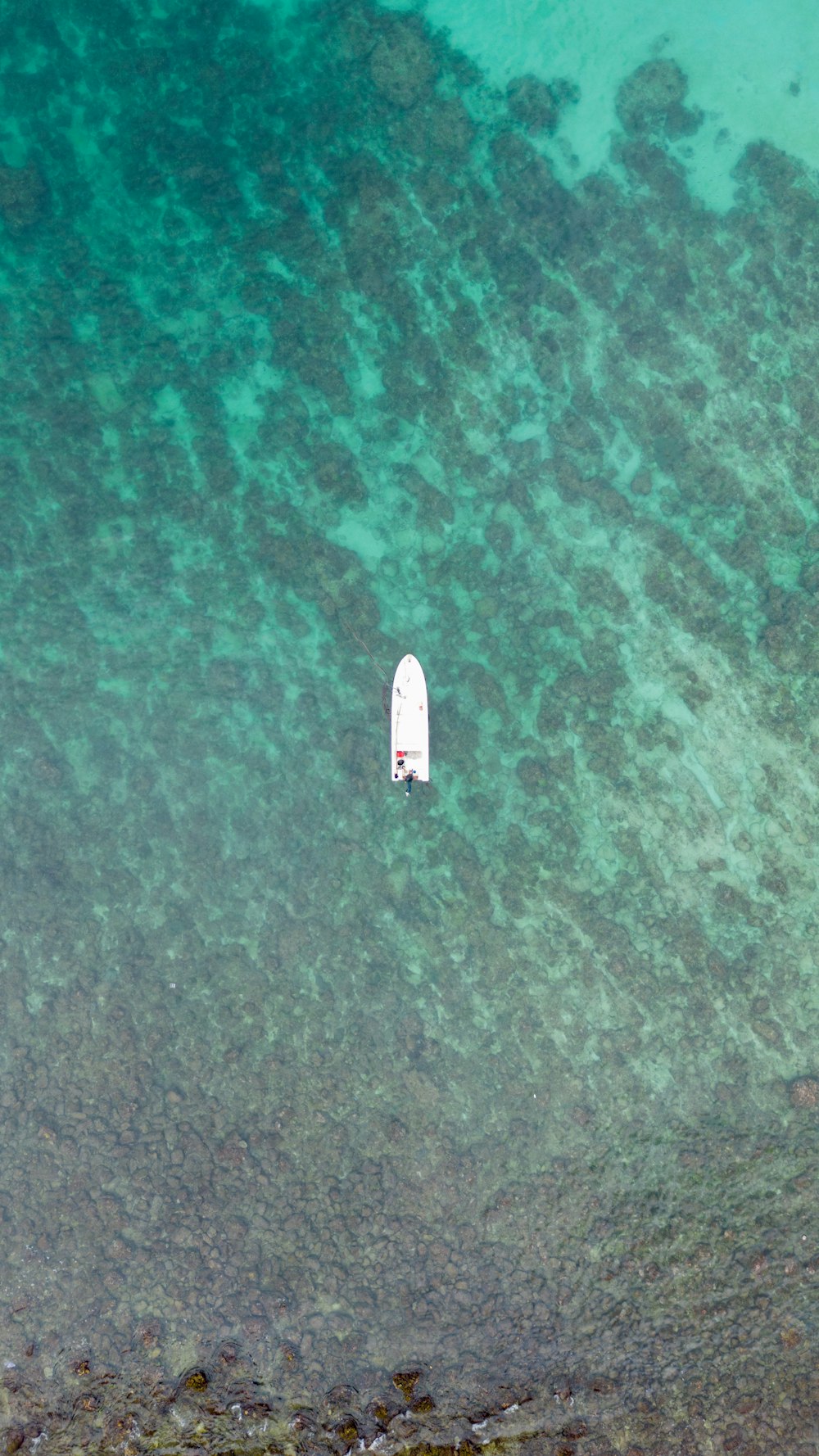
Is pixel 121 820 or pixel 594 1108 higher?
pixel 121 820

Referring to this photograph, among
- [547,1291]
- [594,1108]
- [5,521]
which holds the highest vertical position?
[5,521]

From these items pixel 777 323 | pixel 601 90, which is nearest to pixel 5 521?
pixel 601 90

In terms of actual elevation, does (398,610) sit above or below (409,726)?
above

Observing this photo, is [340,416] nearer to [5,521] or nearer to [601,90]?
Result: [5,521]

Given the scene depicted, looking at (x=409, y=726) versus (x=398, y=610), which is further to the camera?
(x=398, y=610)
